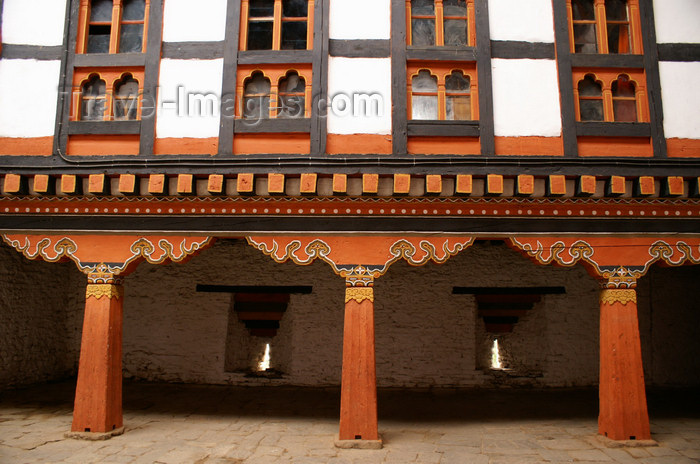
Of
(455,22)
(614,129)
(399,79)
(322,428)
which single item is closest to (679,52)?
(614,129)

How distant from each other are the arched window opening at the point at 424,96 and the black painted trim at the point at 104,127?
3061mm

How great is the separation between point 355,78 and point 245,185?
1678 millimetres

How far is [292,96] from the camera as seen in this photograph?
5.48 metres

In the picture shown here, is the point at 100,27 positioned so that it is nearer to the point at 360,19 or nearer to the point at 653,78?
the point at 360,19

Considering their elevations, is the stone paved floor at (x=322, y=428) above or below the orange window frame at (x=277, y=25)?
below

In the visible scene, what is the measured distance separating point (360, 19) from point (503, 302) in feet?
17.0

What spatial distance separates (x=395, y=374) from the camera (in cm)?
820

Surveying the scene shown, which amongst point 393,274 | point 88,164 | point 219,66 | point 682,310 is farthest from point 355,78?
point 682,310

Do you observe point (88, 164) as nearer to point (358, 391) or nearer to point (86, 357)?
A: point (86, 357)

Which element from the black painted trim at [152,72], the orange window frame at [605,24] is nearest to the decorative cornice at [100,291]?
the black painted trim at [152,72]

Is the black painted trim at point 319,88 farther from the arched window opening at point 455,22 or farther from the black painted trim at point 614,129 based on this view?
the black painted trim at point 614,129

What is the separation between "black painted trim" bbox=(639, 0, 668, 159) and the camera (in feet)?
17.4

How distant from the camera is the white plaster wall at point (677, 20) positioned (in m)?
5.48

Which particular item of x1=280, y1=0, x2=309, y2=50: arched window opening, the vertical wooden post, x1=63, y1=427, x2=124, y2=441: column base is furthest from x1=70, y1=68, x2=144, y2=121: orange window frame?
x1=63, y1=427, x2=124, y2=441: column base
